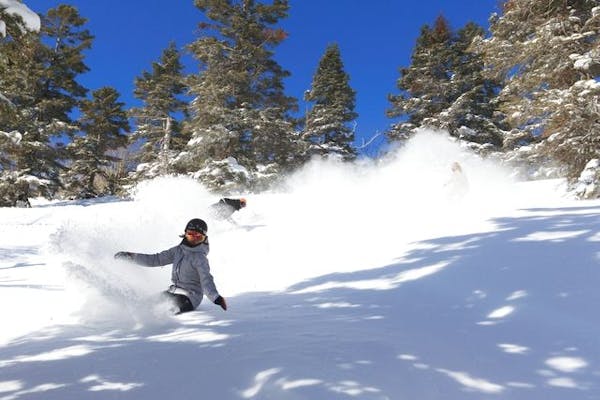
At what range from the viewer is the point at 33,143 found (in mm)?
19547

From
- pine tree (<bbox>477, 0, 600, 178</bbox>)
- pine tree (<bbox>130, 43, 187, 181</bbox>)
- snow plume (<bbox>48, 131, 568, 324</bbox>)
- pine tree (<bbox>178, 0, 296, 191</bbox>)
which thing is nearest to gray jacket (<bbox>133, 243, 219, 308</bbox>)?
snow plume (<bbox>48, 131, 568, 324</bbox>)

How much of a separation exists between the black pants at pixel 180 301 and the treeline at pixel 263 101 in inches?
137

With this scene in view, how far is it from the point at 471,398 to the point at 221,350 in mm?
1942

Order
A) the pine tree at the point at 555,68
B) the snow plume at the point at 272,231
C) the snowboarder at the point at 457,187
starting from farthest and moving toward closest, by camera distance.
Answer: the snowboarder at the point at 457,187, the pine tree at the point at 555,68, the snow plume at the point at 272,231

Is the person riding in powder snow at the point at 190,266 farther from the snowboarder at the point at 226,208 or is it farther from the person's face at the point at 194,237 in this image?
the snowboarder at the point at 226,208

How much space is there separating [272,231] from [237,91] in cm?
1071

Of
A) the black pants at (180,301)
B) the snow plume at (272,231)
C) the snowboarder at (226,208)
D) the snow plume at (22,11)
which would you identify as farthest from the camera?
the snowboarder at (226,208)

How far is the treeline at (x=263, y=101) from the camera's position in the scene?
11758 millimetres

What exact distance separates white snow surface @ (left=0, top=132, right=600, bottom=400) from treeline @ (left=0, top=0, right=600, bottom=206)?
3031mm

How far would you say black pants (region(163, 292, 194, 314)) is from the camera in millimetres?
5000

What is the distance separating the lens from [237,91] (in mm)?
19891

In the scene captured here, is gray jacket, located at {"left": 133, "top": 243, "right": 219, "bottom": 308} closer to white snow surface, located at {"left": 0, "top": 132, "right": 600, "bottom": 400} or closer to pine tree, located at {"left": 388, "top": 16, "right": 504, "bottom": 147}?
white snow surface, located at {"left": 0, "top": 132, "right": 600, "bottom": 400}

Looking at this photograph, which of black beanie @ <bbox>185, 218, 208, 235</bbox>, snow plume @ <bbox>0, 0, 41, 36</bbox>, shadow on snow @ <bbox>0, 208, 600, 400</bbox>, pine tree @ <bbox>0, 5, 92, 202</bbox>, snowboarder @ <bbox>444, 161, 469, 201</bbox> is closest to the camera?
shadow on snow @ <bbox>0, 208, 600, 400</bbox>

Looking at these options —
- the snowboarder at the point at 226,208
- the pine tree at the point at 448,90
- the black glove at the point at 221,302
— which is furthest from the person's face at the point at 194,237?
the pine tree at the point at 448,90
